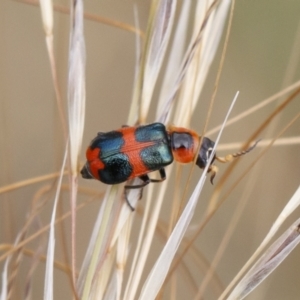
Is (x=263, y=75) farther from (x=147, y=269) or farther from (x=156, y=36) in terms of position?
(x=156, y=36)

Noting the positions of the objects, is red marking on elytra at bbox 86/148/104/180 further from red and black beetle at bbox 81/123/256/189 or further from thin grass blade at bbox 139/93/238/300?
thin grass blade at bbox 139/93/238/300

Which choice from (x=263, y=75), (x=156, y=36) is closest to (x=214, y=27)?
(x=156, y=36)

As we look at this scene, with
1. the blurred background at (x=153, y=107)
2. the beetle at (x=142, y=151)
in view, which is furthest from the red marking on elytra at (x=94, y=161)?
the blurred background at (x=153, y=107)

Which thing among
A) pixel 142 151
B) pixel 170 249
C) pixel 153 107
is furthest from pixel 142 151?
pixel 153 107

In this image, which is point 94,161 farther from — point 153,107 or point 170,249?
point 153,107

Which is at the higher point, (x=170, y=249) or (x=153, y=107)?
(x=170, y=249)

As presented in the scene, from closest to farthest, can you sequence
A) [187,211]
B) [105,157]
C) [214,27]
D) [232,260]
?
[187,211] < [214,27] < [105,157] < [232,260]

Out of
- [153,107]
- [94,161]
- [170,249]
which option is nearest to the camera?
[170,249]

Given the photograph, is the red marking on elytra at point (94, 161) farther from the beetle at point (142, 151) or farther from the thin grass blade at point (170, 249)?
the thin grass blade at point (170, 249)
